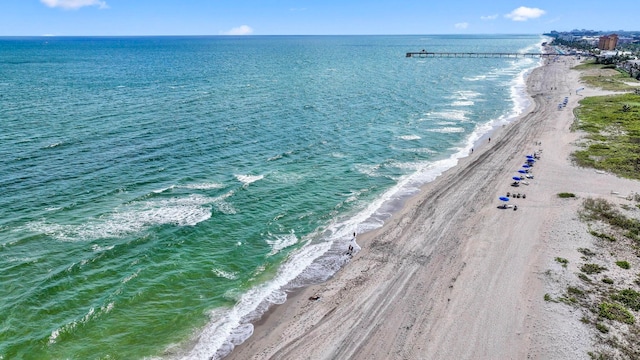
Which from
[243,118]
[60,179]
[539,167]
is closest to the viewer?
[60,179]

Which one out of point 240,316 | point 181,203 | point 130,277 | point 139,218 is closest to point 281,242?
point 240,316

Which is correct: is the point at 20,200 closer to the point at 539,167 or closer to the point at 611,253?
the point at 611,253

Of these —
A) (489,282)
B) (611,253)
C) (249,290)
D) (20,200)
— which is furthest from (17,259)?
(611,253)

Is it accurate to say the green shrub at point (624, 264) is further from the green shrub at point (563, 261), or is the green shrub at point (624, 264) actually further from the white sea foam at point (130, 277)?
the white sea foam at point (130, 277)

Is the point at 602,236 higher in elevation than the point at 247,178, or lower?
lower

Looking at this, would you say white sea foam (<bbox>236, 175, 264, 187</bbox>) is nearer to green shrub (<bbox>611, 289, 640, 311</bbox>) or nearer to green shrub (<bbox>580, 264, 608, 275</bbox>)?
green shrub (<bbox>580, 264, 608, 275</bbox>)

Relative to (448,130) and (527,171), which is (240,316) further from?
(448,130)
